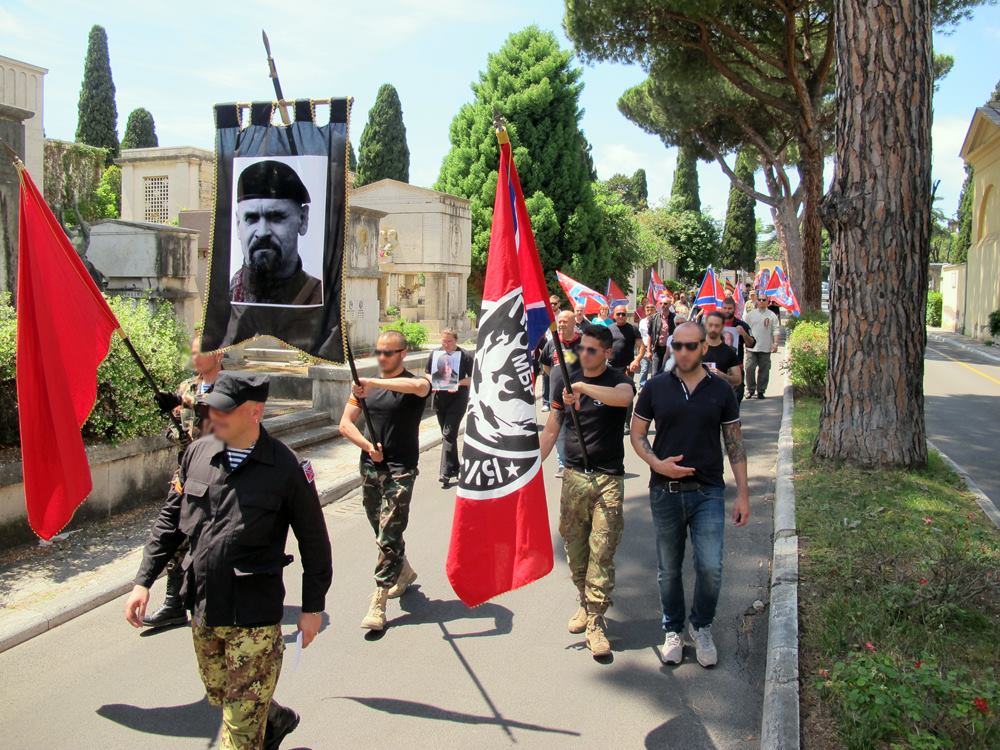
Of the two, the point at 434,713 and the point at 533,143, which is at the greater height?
the point at 533,143

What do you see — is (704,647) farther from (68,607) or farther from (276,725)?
→ (68,607)

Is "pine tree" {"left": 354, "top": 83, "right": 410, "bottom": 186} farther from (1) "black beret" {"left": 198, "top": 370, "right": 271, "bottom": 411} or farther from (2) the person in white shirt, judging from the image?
(1) "black beret" {"left": 198, "top": 370, "right": 271, "bottom": 411}

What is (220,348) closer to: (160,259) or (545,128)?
(160,259)

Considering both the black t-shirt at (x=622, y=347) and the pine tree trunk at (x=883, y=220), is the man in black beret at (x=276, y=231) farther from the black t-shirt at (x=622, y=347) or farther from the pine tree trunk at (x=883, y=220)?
the pine tree trunk at (x=883, y=220)

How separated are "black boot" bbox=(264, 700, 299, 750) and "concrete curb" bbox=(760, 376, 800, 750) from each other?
6.72 feet

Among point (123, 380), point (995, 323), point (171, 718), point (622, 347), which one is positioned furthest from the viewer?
point (995, 323)

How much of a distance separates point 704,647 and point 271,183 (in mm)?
3603

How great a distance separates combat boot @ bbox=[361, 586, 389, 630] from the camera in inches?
204

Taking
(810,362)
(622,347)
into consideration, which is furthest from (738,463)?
(810,362)

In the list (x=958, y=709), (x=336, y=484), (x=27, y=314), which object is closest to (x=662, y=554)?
(x=958, y=709)

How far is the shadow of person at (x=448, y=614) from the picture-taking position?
5.34 meters

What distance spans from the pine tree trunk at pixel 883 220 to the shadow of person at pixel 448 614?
15.1ft

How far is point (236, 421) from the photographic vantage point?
3.12m

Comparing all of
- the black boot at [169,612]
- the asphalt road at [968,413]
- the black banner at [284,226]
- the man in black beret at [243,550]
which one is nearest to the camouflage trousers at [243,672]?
the man in black beret at [243,550]
